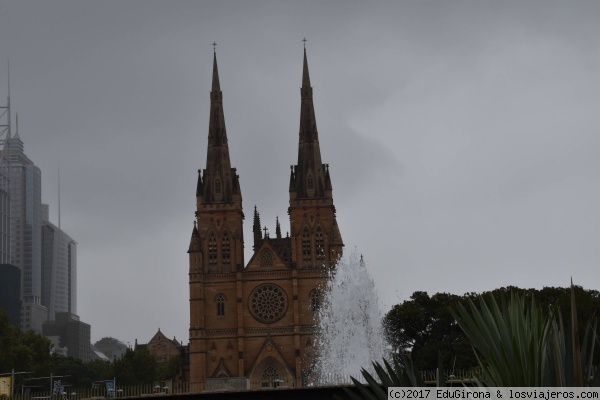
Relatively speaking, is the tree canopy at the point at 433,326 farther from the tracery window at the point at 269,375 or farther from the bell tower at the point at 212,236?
the bell tower at the point at 212,236

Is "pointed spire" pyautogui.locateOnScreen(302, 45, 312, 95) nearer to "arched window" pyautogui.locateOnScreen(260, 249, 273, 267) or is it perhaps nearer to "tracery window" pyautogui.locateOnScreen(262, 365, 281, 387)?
"arched window" pyautogui.locateOnScreen(260, 249, 273, 267)

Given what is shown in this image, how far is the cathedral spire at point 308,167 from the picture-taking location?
91750 millimetres

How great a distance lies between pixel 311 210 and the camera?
91188mm

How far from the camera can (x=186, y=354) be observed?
357ft

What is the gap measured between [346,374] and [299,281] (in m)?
22.2

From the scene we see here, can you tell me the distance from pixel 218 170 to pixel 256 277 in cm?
1041

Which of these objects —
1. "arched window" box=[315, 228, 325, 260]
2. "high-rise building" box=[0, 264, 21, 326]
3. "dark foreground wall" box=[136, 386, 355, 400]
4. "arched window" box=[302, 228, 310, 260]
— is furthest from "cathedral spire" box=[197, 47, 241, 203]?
"high-rise building" box=[0, 264, 21, 326]

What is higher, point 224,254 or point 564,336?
point 224,254

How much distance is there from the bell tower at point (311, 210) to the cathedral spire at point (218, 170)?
554 cm

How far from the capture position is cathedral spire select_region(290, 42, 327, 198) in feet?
301

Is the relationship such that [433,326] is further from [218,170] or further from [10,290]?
[10,290]

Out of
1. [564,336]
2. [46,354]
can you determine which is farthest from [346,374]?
[564,336]

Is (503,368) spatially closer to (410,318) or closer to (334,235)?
(410,318)

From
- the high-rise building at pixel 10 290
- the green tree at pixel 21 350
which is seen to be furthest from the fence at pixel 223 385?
the high-rise building at pixel 10 290
